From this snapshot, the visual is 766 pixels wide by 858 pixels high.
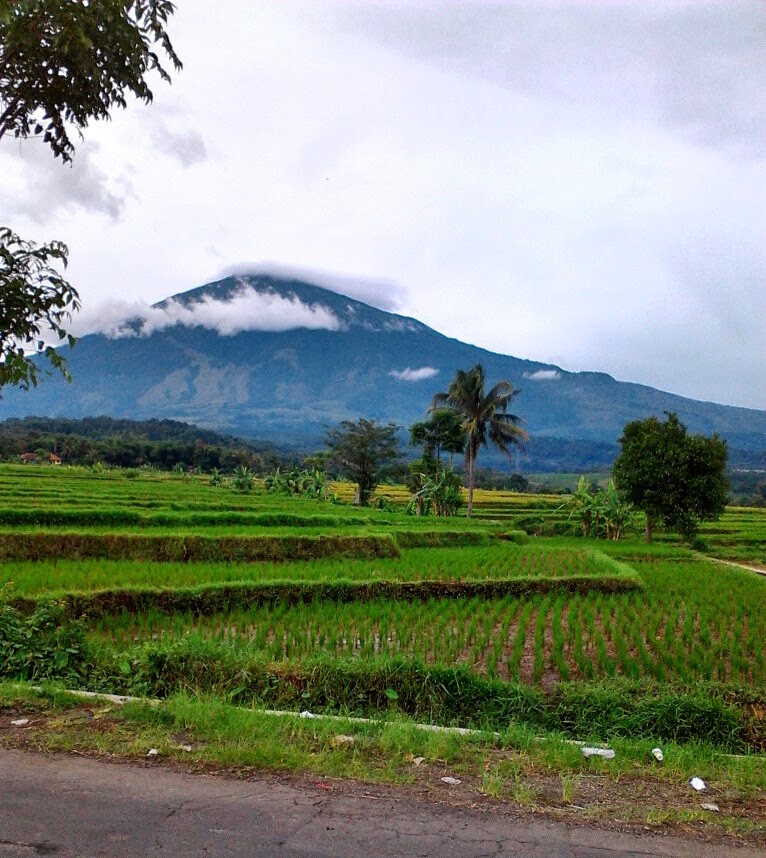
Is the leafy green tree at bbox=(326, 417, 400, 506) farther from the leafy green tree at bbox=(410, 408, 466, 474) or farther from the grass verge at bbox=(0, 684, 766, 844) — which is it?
the grass verge at bbox=(0, 684, 766, 844)

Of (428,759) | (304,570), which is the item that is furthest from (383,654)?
(304,570)

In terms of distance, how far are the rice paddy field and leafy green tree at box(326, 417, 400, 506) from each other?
85.2ft

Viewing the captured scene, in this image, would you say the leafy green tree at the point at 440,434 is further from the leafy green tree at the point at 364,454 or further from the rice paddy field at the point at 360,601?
the rice paddy field at the point at 360,601

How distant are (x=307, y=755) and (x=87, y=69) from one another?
6.09 metres

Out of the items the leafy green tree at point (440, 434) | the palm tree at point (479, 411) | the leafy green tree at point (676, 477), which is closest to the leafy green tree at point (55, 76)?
the leafy green tree at point (676, 477)

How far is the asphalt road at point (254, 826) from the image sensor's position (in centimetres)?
333

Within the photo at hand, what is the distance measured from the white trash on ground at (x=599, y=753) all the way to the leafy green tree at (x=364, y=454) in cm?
4218

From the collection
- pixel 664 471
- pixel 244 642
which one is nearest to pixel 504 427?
pixel 664 471

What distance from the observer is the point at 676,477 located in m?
27.9

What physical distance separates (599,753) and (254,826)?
248 centimetres

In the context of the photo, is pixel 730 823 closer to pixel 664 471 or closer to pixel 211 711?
pixel 211 711

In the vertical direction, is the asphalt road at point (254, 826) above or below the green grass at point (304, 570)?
above

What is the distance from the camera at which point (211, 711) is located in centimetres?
501

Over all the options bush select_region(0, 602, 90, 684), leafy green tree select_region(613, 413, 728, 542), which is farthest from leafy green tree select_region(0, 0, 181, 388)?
leafy green tree select_region(613, 413, 728, 542)
